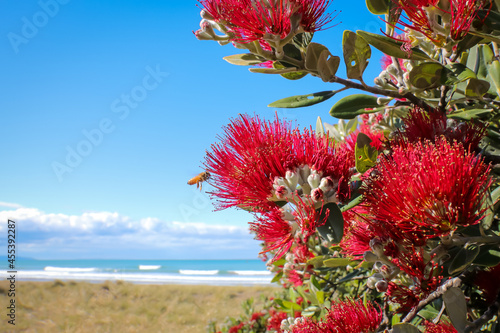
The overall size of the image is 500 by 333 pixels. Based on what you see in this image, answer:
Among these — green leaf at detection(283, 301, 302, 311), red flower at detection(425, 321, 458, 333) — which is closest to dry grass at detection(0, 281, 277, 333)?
green leaf at detection(283, 301, 302, 311)

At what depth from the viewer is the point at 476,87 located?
103 centimetres

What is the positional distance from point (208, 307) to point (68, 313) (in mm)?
3571

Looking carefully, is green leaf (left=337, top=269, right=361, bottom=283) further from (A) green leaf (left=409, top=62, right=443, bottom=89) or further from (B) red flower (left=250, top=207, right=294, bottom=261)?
(A) green leaf (left=409, top=62, right=443, bottom=89)

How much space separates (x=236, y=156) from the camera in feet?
3.26

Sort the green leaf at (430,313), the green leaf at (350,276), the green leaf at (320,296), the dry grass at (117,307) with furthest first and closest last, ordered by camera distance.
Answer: the dry grass at (117,307) < the green leaf at (320,296) < the green leaf at (350,276) < the green leaf at (430,313)

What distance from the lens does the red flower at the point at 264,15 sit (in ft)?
2.93

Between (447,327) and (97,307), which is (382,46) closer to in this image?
(447,327)

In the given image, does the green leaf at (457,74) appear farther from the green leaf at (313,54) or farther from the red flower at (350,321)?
the red flower at (350,321)

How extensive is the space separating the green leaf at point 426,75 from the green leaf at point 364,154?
0.63 ft

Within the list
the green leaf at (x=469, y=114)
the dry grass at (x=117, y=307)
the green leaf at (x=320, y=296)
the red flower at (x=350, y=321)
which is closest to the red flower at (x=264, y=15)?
the green leaf at (x=469, y=114)

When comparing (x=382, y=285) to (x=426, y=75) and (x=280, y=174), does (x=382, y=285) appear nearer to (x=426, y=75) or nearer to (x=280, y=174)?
(x=280, y=174)

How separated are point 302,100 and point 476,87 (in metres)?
0.43

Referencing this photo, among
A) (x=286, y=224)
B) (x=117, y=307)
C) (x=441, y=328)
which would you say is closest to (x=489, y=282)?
(x=441, y=328)

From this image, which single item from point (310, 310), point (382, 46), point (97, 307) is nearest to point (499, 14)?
point (382, 46)
